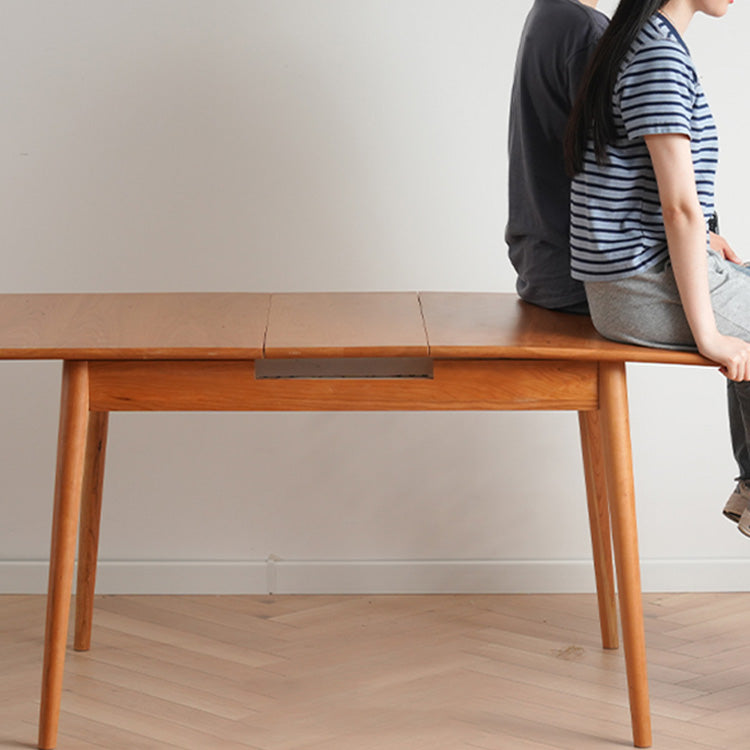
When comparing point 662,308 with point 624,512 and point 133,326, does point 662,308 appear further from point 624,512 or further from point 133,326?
point 133,326

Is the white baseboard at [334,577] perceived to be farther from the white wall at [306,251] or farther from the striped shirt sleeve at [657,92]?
the striped shirt sleeve at [657,92]

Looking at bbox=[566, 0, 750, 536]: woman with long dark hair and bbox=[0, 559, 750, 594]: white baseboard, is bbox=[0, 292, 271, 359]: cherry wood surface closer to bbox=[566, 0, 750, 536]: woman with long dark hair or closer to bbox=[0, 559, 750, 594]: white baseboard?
bbox=[566, 0, 750, 536]: woman with long dark hair

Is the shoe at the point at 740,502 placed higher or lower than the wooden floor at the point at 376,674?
higher

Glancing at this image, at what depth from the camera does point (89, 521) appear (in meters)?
1.74

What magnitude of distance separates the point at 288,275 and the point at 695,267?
87cm

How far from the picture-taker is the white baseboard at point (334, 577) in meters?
2.04

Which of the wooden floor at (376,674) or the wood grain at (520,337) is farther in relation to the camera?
the wooden floor at (376,674)

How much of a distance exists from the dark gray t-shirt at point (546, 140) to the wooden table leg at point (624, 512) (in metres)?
0.19

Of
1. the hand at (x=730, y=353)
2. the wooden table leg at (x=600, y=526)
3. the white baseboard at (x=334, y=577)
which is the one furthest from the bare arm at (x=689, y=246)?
the white baseboard at (x=334, y=577)

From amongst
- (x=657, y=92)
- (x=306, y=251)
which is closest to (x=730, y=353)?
(x=657, y=92)

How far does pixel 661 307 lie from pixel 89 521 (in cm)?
96

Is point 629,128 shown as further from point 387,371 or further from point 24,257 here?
point 24,257

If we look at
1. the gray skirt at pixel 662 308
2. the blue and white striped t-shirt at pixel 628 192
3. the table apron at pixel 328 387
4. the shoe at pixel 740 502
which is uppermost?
the blue and white striped t-shirt at pixel 628 192

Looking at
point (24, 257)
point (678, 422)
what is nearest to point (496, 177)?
point (678, 422)
